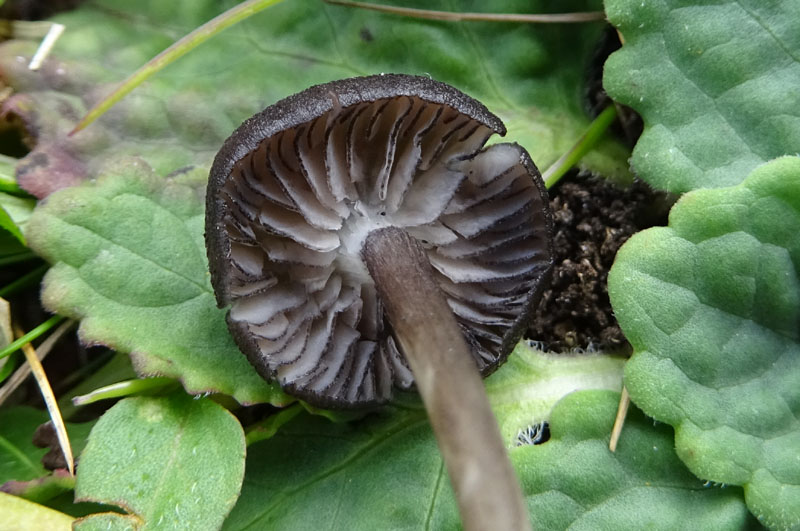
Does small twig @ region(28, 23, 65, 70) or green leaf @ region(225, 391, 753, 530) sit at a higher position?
small twig @ region(28, 23, 65, 70)

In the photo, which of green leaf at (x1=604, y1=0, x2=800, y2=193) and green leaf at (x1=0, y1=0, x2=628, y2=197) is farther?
green leaf at (x1=0, y1=0, x2=628, y2=197)

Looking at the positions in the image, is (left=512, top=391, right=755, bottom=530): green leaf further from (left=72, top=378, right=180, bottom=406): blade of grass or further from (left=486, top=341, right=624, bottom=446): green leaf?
(left=72, top=378, right=180, bottom=406): blade of grass

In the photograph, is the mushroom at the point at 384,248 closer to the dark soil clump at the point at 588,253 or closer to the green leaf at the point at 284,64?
the dark soil clump at the point at 588,253

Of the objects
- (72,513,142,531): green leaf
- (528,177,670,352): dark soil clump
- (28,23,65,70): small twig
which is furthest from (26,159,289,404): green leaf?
(528,177,670,352): dark soil clump

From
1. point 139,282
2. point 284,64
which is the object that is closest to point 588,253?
point 284,64

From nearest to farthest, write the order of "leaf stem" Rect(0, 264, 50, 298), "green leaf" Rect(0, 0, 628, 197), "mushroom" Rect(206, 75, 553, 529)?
1. "mushroom" Rect(206, 75, 553, 529)
2. "leaf stem" Rect(0, 264, 50, 298)
3. "green leaf" Rect(0, 0, 628, 197)

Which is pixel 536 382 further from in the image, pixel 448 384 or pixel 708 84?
pixel 708 84

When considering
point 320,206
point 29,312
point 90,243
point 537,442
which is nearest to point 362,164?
point 320,206

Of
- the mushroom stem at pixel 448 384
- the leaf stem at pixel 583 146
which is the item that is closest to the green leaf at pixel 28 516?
the mushroom stem at pixel 448 384
